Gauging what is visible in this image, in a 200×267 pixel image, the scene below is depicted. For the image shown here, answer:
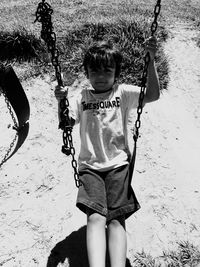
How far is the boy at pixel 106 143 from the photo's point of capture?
282cm

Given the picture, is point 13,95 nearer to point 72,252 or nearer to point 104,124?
point 104,124

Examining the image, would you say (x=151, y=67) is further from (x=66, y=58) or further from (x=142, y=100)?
(x=66, y=58)

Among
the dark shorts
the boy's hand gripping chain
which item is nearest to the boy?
the dark shorts

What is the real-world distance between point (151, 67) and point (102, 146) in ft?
2.29

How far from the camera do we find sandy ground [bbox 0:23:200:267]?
3541mm

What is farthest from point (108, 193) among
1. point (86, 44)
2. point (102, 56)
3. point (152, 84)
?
point (86, 44)

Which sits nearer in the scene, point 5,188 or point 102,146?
point 102,146

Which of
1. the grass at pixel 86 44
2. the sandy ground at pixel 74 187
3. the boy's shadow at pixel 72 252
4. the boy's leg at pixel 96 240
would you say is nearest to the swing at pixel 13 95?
the sandy ground at pixel 74 187

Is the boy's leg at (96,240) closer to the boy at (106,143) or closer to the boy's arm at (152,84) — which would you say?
the boy at (106,143)

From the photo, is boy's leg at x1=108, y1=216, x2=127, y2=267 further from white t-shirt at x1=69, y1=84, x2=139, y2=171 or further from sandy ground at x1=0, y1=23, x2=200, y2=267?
sandy ground at x1=0, y1=23, x2=200, y2=267

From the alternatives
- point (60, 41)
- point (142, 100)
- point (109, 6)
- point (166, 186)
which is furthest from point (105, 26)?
point (142, 100)

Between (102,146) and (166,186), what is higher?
(102,146)

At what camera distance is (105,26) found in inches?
225

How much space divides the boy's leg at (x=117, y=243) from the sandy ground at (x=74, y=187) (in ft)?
2.18
